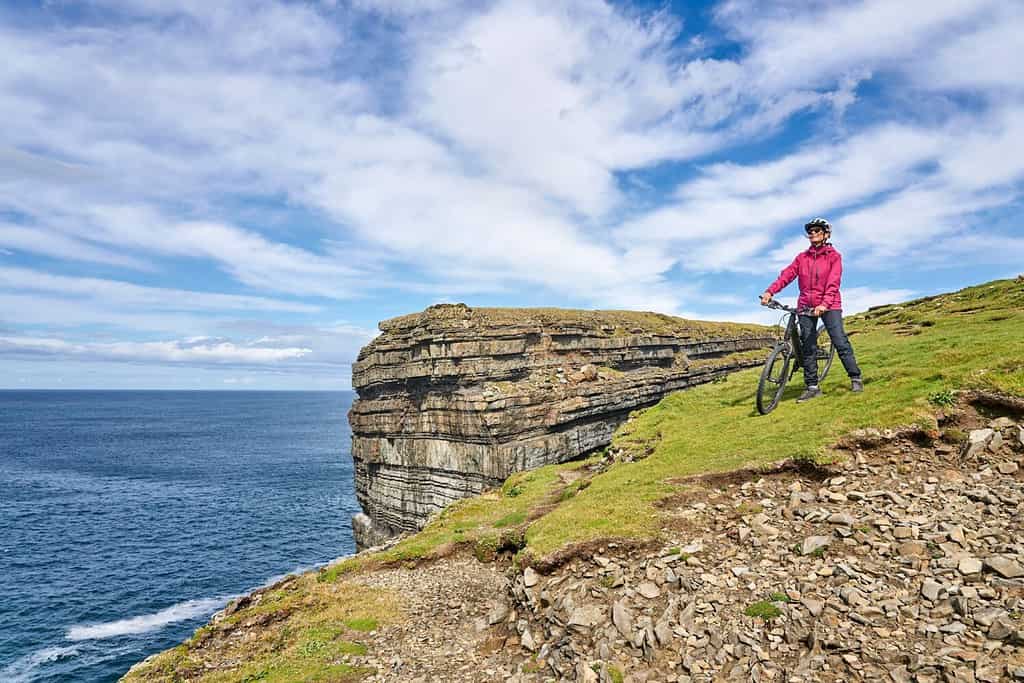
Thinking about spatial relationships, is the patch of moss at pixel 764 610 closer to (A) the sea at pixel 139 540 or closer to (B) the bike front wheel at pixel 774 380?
(B) the bike front wheel at pixel 774 380

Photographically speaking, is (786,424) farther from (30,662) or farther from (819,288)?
(30,662)

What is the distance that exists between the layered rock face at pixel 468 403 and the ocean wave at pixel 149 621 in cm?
1481

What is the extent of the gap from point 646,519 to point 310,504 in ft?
242

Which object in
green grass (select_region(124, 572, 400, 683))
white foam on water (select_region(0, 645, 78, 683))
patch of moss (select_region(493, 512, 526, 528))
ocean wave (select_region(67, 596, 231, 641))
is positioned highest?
patch of moss (select_region(493, 512, 526, 528))

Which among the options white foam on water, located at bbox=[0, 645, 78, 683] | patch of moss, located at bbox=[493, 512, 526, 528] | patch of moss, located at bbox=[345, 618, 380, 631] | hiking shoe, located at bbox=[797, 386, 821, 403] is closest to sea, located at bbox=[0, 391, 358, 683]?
white foam on water, located at bbox=[0, 645, 78, 683]

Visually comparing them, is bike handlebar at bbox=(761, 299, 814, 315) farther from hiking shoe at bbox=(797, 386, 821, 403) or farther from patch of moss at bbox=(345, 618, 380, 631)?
patch of moss at bbox=(345, 618, 380, 631)

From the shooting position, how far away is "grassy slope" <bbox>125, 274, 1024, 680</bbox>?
12195 millimetres

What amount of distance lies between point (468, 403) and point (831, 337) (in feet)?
115

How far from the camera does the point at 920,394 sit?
12.5 meters

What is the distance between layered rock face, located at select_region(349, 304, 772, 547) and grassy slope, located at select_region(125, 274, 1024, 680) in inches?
874

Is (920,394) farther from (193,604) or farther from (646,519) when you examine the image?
(193,604)

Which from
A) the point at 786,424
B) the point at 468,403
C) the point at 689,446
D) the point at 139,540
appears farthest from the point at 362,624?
the point at 139,540

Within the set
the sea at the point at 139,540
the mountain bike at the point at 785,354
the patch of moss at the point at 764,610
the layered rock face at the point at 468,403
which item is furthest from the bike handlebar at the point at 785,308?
the sea at the point at 139,540

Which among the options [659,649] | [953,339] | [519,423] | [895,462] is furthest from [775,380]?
[519,423]
